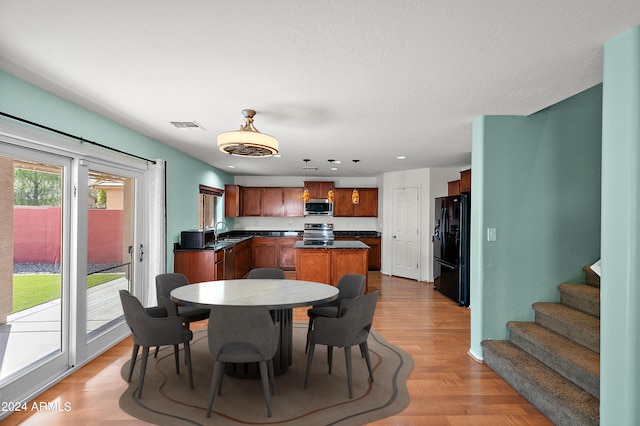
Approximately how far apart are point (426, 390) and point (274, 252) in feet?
19.9

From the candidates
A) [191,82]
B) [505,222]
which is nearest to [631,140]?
[505,222]

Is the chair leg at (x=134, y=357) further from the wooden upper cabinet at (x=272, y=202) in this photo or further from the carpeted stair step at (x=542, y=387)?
the wooden upper cabinet at (x=272, y=202)

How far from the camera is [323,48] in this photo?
2.03 meters

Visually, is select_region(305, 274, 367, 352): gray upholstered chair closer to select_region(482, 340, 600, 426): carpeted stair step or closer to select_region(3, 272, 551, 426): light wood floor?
select_region(3, 272, 551, 426): light wood floor

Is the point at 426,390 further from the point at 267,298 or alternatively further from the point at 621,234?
the point at 621,234

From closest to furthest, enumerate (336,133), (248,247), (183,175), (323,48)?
(323,48), (336,133), (183,175), (248,247)

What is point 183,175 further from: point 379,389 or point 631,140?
point 631,140

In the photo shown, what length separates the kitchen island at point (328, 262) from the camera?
5.74m

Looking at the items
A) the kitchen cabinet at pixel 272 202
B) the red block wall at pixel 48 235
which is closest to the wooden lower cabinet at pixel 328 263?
the red block wall at pixel 48 235

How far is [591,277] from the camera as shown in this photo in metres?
3.24

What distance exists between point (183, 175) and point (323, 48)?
13.7ft

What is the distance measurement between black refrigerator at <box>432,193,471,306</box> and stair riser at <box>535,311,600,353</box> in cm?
202

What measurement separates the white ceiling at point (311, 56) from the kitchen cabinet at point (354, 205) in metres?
4.85

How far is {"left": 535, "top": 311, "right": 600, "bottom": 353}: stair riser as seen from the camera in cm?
262
